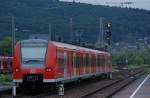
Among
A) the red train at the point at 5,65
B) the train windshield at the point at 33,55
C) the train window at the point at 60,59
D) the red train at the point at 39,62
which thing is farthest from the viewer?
the red train at the point at 5,65

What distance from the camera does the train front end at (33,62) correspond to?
105ft

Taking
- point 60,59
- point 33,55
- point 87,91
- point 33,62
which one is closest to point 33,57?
point 33,55

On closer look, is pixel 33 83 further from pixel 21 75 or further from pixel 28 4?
pixel 28 4

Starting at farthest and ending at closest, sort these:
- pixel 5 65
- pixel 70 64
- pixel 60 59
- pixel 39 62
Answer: pixel 5 65, pixel 70 64, pixel 60 59, pixel 39 62

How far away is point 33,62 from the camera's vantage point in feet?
107

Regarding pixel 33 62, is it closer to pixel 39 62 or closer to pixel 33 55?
pixel 39 62

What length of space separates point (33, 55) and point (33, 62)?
0.43 metres

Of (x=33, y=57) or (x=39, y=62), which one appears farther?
(x=33, y=57)

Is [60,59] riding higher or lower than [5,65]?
higher

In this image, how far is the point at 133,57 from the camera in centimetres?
14625

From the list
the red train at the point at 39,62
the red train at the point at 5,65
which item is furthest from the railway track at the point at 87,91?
the red train at the point at 5,65

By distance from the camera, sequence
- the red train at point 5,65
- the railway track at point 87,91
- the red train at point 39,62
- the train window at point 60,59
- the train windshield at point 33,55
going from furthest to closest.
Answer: the red train at point 5,65 < the train window at point 60,59 < the train windshield at point 33,55 < the red train at point 39,62 < the railway track at point 87,91

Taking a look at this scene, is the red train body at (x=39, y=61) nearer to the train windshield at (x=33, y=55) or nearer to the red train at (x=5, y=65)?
the train windshield at (x=33, y=55)

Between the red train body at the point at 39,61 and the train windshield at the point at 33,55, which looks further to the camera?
the train windshield at the point at 33,55
